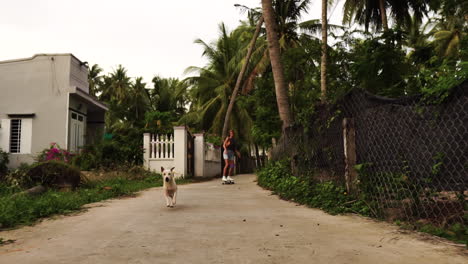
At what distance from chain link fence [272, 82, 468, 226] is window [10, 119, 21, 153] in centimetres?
1407

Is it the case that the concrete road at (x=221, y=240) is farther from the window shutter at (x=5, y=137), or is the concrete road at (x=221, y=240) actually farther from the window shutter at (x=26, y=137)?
the window shutter at (x=5, y=137)

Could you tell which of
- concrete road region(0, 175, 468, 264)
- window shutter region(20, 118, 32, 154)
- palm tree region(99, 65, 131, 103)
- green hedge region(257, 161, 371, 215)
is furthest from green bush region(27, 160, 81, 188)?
palm tree region(99, 65, 131, 103)

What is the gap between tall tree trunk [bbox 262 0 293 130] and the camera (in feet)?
33.9

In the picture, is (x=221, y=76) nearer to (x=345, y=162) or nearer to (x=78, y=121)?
(x=78, y=121)

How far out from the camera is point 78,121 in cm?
1623

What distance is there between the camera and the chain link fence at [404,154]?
3.25 m

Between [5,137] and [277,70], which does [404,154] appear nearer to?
[277,70]

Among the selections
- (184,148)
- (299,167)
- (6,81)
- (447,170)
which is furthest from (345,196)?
(6,81)

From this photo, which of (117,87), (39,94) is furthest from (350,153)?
(117,87)

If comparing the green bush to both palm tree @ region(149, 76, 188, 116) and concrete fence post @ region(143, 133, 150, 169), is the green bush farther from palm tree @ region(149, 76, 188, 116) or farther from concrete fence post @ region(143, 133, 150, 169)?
palm tree @ region(149, 76, 188, 116)

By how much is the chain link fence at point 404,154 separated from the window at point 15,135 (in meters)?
14.1

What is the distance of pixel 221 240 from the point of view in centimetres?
334

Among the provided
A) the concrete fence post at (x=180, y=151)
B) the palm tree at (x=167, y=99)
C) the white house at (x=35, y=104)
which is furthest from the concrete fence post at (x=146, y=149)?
the palm tree at (x=167, y=99)

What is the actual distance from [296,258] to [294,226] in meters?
1.35
